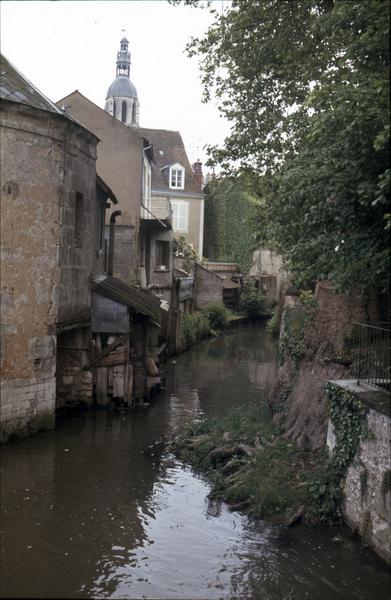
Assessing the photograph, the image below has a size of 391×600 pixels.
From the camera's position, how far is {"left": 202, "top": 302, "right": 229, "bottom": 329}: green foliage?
3884cm

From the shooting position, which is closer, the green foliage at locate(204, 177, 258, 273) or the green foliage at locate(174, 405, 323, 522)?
the green foliage at locate(174, 405, 323, 522)

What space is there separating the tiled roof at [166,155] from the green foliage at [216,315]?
11314 mm

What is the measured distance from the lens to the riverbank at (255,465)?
1076 centimetres

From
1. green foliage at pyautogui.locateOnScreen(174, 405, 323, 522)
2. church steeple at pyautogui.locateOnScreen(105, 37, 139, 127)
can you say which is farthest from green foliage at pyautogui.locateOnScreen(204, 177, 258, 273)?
green foliage at pyautogui.locateOnScreen(174, 405, 323, 522)

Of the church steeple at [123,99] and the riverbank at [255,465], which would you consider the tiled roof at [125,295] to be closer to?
the riverbank at [255,465]

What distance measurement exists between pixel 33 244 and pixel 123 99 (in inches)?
2027

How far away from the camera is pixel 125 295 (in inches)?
731

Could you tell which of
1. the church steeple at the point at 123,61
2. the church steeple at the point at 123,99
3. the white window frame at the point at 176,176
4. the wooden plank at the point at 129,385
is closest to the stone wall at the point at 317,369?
the wooden plank at the point at 129,385

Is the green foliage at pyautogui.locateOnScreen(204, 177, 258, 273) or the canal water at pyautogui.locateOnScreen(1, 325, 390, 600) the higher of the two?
the green foliage at pyautogui.locateOnScreen(204, 177, 258, 273)

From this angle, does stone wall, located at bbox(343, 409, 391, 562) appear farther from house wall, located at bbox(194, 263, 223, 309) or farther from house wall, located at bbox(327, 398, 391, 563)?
house wall, located at bbox(194, 263, 223, 309)

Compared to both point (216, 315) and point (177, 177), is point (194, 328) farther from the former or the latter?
point (177, 177)

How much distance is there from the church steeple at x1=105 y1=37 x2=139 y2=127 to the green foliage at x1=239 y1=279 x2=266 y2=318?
967 inches

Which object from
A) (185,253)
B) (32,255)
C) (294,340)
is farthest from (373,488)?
(185,253)

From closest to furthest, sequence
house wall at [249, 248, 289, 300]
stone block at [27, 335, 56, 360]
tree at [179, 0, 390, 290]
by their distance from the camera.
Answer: tree at [179, 0, 390, 290] → stone block at [27, 335, 56, 360] → house wall at [249, 248, 289, 300]
